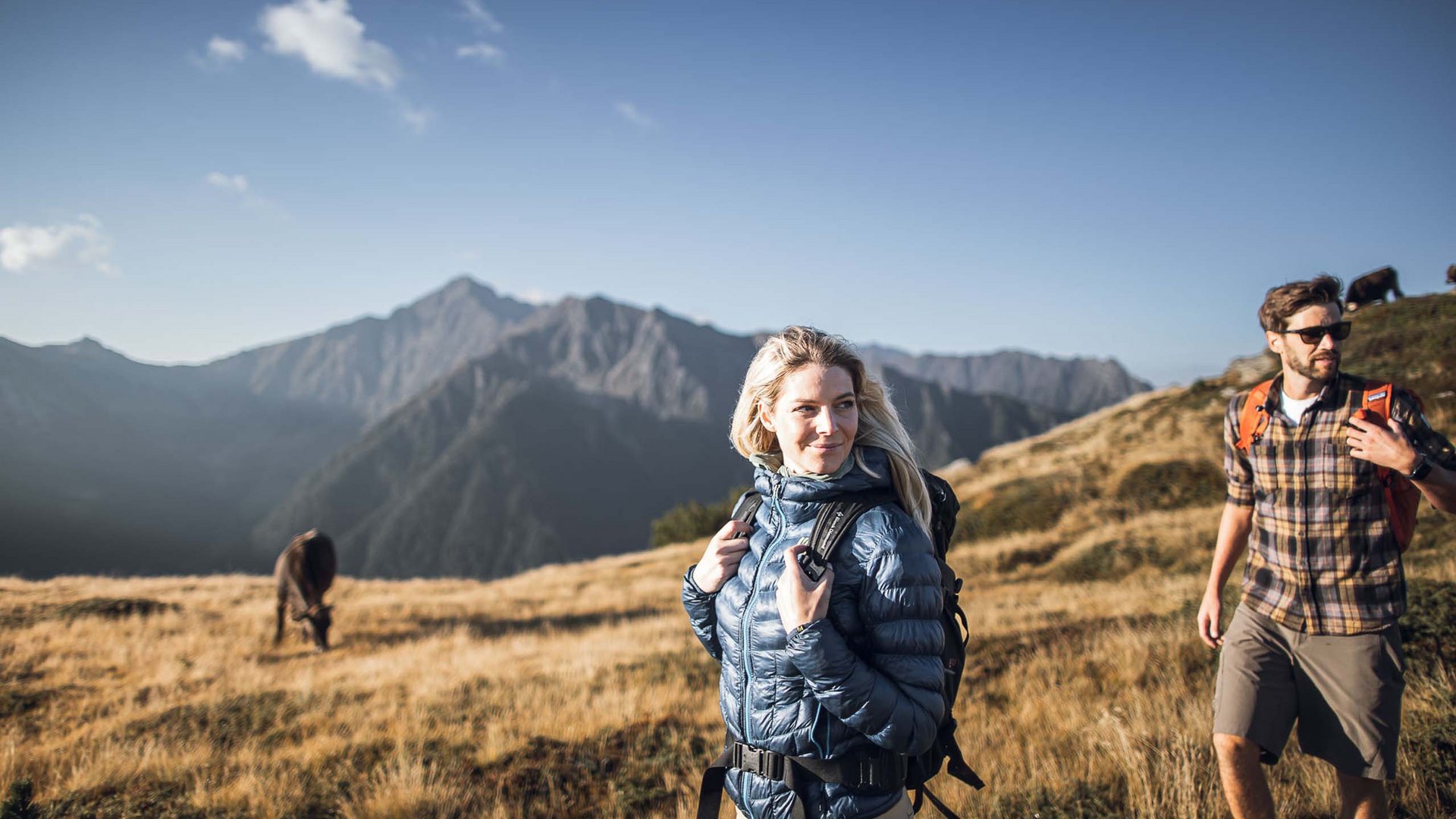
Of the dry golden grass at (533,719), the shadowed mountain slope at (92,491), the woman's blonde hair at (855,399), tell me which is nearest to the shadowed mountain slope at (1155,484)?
the dry golden grass at (533,719)

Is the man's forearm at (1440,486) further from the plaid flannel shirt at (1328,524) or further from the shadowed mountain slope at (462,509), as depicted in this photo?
the shadowed mountain slope at (462,509)

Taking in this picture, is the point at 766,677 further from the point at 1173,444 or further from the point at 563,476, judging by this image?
the point at 563,476

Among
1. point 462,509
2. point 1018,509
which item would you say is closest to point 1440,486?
point 1018,509

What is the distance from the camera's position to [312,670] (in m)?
8.78

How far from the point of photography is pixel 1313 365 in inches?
112

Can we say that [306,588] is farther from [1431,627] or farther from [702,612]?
[1431,627]

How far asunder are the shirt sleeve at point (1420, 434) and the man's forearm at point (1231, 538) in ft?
2.30

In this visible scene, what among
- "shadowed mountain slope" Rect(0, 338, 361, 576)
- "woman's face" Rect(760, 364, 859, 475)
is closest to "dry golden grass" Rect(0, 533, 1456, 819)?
"woman's face" Rect(760, 364, 859, 475)

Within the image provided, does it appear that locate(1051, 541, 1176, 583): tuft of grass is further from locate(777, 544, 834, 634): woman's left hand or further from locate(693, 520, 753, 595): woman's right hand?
locate(777, 544, 834, 634): woman's left hand

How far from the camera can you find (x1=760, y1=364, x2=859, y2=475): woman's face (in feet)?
6.61

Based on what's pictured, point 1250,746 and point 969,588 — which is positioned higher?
point 1250,746

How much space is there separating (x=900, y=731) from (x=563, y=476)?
198 m

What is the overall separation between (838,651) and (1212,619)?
2.58m

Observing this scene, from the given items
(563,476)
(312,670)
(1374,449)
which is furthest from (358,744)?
(563,476)
